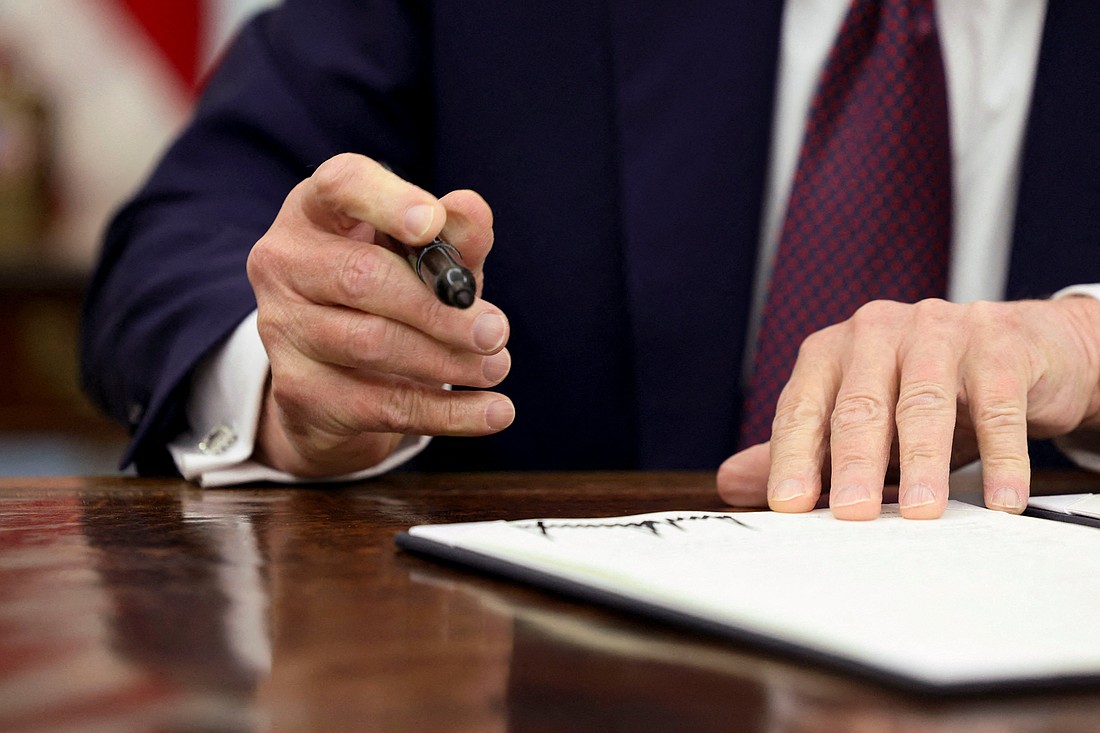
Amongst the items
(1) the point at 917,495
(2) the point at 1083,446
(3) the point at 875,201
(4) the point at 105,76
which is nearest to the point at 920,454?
(1) the point at 917,495

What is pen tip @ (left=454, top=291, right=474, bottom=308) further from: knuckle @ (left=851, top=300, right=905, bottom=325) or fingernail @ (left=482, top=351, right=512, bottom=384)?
knuckle @ (left=851, top=300, right=905, bottom=325)

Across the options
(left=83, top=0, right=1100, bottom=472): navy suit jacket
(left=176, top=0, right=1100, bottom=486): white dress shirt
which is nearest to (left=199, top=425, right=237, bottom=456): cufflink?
(left=83, top=0, right=1100, bottom=472): navy suit jacket

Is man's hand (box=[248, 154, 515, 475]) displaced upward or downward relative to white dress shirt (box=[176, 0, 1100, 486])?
downward

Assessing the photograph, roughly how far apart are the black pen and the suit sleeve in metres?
0.34

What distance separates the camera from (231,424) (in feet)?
3.08

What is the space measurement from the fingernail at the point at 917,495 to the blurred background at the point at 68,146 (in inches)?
103

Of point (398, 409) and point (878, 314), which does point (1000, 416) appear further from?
point (398, 409)

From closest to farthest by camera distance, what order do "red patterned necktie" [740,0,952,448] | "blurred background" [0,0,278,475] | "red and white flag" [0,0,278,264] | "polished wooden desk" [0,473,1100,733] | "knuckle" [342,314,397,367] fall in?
"polished wooden desk" [0,473,1100,733], "knuckle" [342,314,397,367], "red patterned necktie" [740,0,952,448], "blurred background" [0,0,278,475], "red and white flag" [0,0,278,264]

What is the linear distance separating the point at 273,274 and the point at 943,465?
46cm

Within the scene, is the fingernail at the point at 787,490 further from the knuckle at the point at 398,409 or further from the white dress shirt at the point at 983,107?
the white dress shirt at the point at 983,107

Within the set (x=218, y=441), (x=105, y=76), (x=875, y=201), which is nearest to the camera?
(x=218, y=441)

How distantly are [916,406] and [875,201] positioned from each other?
0.50 metres

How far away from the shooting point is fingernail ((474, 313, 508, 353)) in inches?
27.8

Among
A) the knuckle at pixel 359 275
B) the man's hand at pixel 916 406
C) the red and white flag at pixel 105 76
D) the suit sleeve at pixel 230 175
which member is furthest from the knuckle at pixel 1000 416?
the red and white flag at pixel 105 76
